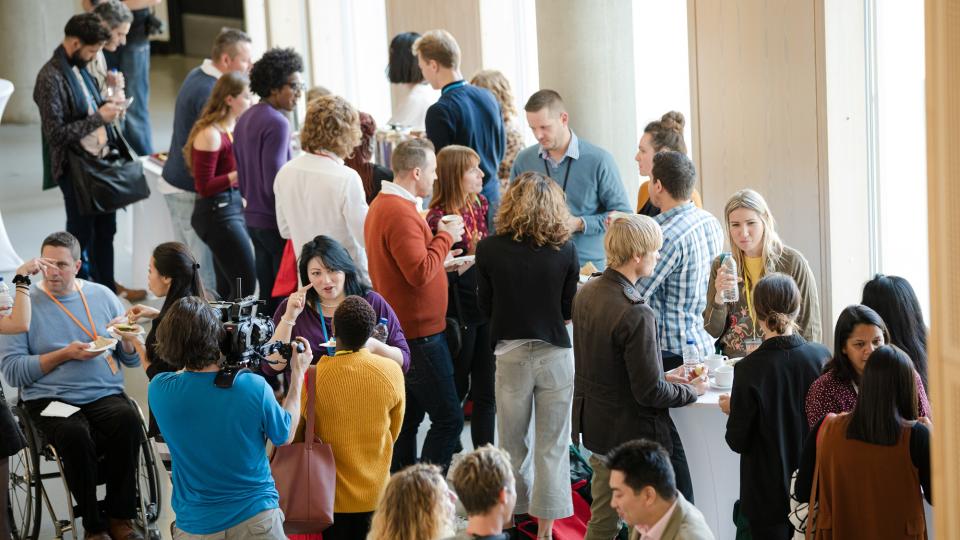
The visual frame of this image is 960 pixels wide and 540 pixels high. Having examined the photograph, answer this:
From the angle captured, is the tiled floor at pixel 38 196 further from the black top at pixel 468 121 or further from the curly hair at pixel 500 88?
the curly hair at pixel 500 88

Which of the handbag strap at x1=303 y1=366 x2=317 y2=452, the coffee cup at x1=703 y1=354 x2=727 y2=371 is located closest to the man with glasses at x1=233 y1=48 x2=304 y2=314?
the handbag strap at x1=303 y1=366 x2=317 y2=452

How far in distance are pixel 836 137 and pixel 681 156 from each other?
47.9 inches

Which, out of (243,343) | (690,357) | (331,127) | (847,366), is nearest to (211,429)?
(243,343)

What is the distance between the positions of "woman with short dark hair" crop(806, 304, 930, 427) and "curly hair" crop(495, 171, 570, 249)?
1237mm

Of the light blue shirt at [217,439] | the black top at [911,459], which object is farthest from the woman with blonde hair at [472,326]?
the black top at [911,459]

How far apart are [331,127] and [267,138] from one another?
36.0 inches

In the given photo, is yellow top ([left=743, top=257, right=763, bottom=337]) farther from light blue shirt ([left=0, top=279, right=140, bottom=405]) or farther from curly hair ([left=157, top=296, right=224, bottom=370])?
light blue shirt ([left=0, top=279, right=140, bottom=405])

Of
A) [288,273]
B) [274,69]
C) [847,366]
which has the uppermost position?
[274,69]

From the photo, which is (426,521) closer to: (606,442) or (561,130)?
(606,442)

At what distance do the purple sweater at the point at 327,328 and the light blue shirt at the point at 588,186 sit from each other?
4.80ft

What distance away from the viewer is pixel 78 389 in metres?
5.41

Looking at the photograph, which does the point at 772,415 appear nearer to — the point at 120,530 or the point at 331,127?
the point at 331,127

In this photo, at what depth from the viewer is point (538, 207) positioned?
191 inches

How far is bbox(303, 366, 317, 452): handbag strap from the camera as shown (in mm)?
4383
